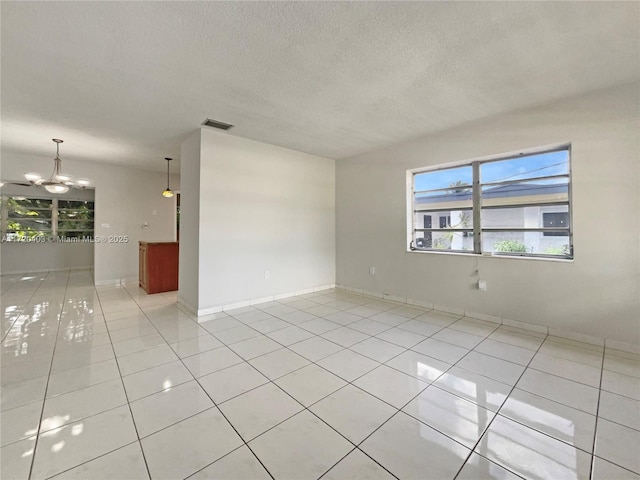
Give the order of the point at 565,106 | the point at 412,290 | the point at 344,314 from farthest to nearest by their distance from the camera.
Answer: the point at 412,290 < the point at 344,314 < the point at 565,106

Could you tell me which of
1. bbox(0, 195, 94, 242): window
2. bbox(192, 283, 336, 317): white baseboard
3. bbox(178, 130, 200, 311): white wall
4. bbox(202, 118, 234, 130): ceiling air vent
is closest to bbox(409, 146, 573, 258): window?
bbox(192, 283, 336, 317): white baseboard

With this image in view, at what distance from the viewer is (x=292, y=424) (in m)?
1.67

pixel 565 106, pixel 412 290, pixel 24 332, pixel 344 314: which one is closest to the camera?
pixel 565 106

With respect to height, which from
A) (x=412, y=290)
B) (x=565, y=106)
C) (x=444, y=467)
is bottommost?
(x=444, y=467)

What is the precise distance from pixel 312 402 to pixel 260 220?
306 cm

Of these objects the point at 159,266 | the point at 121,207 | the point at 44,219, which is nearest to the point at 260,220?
the point at 159,266

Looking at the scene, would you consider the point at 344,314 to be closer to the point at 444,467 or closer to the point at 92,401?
the point at 444,467

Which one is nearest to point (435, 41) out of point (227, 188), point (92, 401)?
point (227, 188)

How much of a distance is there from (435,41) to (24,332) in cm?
517

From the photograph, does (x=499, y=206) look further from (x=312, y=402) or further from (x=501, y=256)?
(x=312, y=402)

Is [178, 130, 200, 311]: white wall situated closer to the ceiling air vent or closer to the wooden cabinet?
the ceiling air vent

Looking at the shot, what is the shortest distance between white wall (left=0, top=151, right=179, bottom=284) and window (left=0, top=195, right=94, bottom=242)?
3303 mm

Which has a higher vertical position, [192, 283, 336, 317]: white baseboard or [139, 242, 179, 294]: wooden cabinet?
[139, 242, 179, 294]: wooden cabinet

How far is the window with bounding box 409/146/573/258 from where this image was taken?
124 inches
